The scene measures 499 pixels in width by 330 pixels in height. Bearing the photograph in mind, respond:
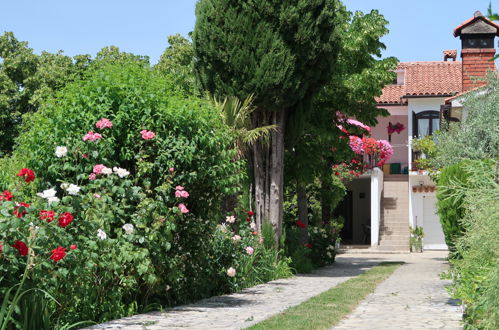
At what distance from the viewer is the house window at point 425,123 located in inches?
1359

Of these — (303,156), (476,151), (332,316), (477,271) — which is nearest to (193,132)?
(332,316)

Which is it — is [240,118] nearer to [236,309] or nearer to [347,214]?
[236,309]

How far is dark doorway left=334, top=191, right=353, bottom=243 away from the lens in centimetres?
3688

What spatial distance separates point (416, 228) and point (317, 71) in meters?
16.7

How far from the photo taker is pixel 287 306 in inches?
414

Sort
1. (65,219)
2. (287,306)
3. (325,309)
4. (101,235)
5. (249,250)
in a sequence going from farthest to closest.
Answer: (249,250)
(287,306)
(325,309)
(101,235)
(65,219)

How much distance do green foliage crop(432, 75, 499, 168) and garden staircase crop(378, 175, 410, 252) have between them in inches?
356

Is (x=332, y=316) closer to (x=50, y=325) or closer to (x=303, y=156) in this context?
(x=50, y=325)

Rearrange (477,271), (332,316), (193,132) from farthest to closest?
1. (193,132)
2. (332,316)
3. (477,271)

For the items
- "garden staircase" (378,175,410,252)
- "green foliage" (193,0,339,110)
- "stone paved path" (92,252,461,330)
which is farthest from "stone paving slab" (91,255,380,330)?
"garden staircase" (378,175,410,252)

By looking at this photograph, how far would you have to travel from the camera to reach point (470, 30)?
3012 cm

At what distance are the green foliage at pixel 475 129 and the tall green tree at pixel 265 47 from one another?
626 centimetres

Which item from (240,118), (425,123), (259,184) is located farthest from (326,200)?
(240,118)

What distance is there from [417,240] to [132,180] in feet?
74.1
